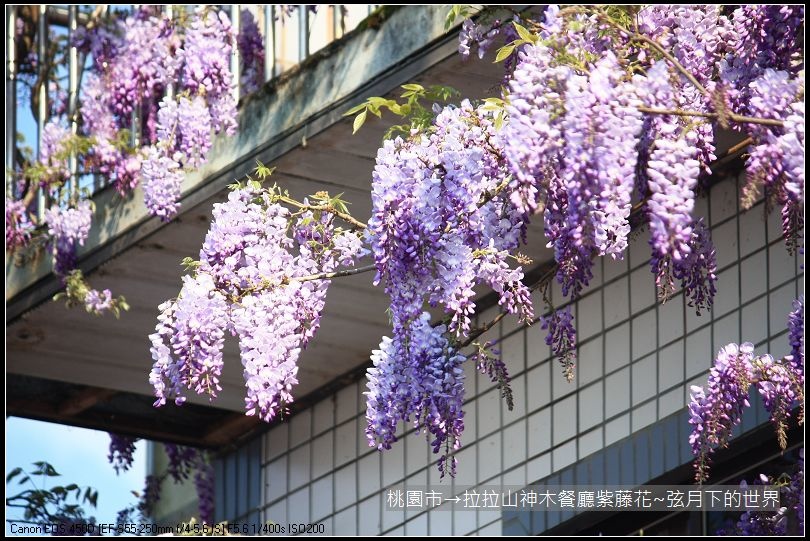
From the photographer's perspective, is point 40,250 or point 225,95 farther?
point 40,250

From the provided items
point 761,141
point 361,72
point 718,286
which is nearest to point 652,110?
point 761,141

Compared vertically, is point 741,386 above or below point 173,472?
below

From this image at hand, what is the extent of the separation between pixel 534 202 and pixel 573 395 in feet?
13.0

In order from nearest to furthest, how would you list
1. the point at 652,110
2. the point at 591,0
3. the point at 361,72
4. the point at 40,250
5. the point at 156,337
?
the point at 652,110
the point at 591,0
the point at 156,337
the point at 361,72
the point at 40,250

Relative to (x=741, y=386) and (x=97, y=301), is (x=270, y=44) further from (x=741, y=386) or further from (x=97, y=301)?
(x=741, y=386)

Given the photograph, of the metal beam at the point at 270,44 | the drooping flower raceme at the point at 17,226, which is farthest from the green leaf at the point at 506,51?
the drooping flower raceme at the point at 17,226

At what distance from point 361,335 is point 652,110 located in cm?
489

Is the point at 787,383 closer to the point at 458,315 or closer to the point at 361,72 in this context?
the point at 458,315

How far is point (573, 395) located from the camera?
9.12 meters

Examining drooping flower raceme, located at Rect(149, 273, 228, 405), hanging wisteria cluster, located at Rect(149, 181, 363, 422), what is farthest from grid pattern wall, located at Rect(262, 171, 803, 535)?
drooping flower raceme, located at Rect(149, 273, 228, 405)

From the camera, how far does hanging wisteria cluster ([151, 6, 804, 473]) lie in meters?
5.23

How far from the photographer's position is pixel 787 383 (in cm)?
630

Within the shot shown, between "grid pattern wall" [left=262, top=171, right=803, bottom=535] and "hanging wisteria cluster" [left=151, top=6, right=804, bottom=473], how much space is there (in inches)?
72.9

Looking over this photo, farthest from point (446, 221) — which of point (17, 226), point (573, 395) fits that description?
point (17, 226)
